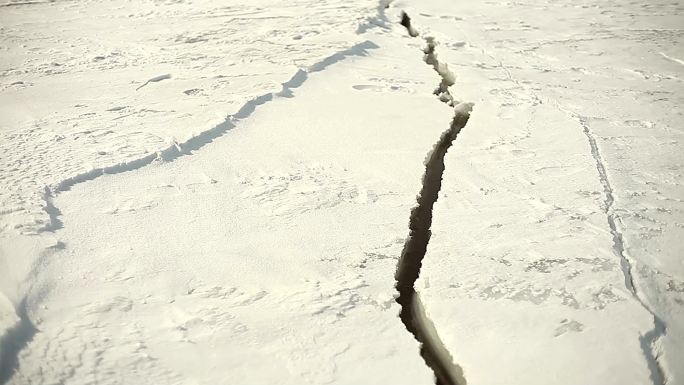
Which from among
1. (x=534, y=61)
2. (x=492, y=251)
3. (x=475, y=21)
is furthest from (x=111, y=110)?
(x=475, y=21)

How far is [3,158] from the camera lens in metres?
2.74

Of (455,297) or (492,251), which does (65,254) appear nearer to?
(455,297)

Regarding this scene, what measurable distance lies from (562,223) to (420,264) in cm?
70

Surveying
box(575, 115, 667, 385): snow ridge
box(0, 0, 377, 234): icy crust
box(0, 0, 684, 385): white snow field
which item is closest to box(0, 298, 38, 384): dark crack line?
box(0, 0, 684, 385): white snow field

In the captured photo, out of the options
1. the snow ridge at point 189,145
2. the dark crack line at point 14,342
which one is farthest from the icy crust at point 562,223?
the dark crack line at point 14,342

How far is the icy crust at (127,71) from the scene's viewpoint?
2812mm

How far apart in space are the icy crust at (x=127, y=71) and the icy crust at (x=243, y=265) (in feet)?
0.82

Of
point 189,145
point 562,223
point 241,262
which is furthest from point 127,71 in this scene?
point 562,223

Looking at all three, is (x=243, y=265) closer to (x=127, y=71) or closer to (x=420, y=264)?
(x=420, y=264)

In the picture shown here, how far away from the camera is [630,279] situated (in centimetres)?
211

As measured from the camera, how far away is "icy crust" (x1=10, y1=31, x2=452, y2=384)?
1.73 m

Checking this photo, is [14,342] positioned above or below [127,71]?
below

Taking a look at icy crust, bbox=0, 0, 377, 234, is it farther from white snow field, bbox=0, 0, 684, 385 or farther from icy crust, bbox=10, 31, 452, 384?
icy crust, bbox=10, 31, 452, 384

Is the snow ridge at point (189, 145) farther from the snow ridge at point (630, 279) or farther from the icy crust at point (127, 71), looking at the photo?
the snow ridge at point (630, 279)
